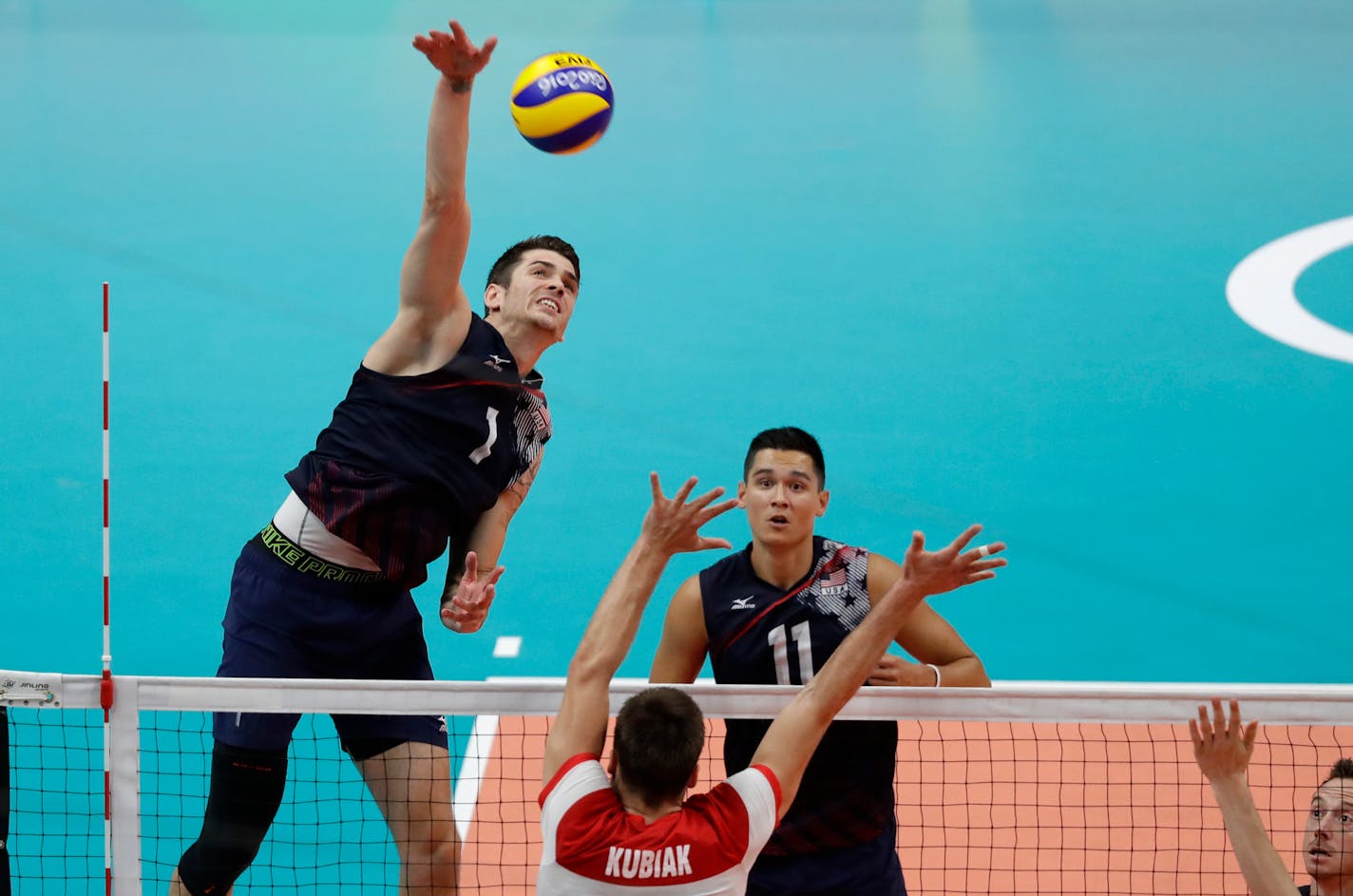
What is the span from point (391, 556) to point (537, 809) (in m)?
2.36

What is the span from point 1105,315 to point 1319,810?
8.46 metres

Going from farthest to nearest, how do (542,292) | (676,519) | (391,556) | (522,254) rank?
(522,254) < (542,292) < (391,556) < (676,519)

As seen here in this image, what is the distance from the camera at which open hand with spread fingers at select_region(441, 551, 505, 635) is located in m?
5.20

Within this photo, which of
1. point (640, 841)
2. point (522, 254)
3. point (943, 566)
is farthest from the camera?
point (522, 254)

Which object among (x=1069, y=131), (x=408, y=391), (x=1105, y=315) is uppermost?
(x=1069, y=131)

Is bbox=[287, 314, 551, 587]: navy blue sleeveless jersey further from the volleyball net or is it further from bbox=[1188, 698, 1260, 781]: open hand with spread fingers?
bbox=[1188, 698, 1260, 781]: open hand with spread fingers

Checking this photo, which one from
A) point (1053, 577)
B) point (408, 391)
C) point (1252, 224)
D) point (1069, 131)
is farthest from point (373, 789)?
point (1069, 131)

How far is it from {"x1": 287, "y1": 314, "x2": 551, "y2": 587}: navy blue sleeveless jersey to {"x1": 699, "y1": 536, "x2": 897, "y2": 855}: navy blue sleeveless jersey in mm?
899

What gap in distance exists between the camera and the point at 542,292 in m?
5.58

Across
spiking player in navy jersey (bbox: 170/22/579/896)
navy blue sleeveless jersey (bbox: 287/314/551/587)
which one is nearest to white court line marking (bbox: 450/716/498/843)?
spiking player in navy jersey (bbox: 170/22/579/896)

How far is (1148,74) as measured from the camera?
55.2 feet

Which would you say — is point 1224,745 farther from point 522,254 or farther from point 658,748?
point 522,254

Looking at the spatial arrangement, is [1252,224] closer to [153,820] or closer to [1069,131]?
[1069,131]

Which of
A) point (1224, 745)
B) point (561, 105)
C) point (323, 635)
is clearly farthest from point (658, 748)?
point (561, 105)
